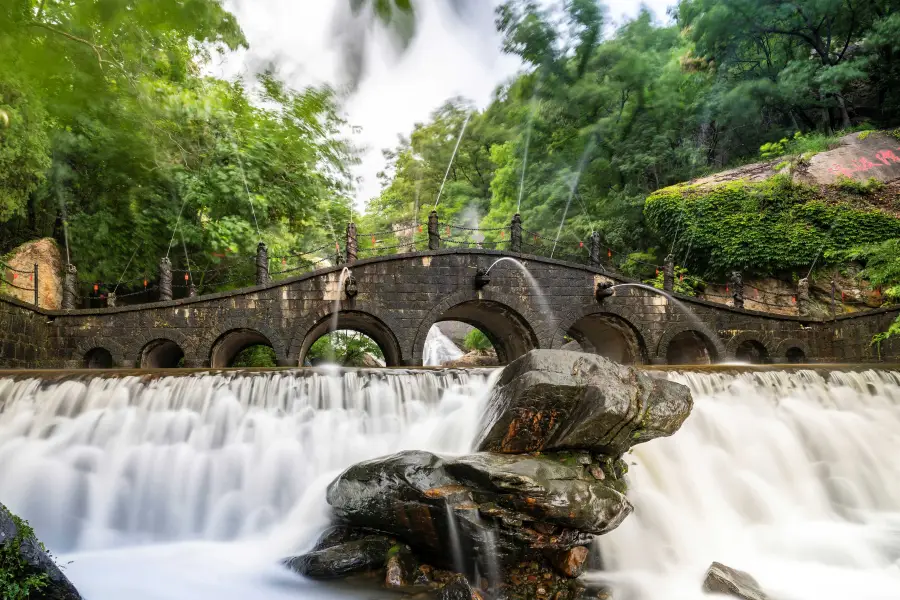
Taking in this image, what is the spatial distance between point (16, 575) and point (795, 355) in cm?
2016

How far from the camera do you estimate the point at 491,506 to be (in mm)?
4773

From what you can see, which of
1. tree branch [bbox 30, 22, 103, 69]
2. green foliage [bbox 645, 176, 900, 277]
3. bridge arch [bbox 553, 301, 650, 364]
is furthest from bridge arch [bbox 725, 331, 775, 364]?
tree branch [bbox 30, 22, 103, 69]

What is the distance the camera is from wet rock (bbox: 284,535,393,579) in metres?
5.07

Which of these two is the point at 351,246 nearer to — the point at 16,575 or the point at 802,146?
the point at 16,575

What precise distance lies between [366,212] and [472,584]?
39.2 meters

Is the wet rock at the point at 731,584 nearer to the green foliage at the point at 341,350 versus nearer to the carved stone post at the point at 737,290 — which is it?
the carved stone post at the point at 737,290

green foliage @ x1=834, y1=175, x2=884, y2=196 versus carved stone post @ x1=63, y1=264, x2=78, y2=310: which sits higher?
green foliage @ x1=834, y1=175, x2=884, y2=196

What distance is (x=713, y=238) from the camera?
2128 cm

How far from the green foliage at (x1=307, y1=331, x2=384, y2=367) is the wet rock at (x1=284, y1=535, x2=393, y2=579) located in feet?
60.2

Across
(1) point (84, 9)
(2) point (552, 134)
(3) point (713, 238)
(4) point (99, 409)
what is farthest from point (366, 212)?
(1) point (84, 9)

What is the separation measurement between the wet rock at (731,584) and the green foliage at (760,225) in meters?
17.8

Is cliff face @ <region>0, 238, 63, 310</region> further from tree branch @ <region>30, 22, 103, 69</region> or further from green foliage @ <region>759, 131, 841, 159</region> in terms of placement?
green foliage @ <region>759, 131, 841, 159</region>

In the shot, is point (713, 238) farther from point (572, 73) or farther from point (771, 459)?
point (771, 459)

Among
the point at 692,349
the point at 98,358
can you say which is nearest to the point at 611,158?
the point at 692,349
